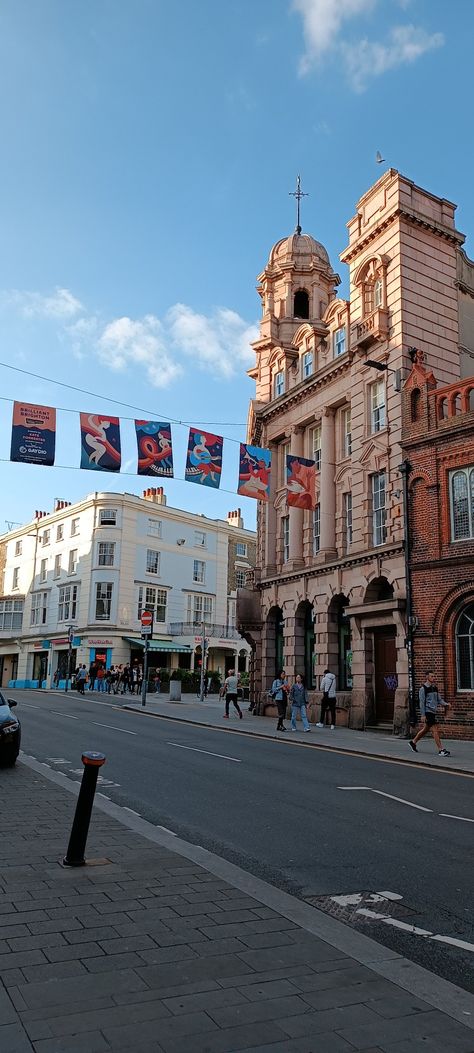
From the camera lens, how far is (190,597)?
5800 cm

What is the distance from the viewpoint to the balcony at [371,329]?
26.4 meters

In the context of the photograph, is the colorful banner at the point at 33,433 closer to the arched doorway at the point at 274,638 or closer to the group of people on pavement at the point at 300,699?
the group of people on pavement at the point at 300,699

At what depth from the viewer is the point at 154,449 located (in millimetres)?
20031

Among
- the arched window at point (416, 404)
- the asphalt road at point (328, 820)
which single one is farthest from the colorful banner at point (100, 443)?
the arched window at point (416, 404)

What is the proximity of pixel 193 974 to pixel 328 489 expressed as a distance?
85.8 feet

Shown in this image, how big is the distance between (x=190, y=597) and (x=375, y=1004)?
54315 millimetres

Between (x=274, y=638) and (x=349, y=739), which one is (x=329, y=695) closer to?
(x=349, y=739)

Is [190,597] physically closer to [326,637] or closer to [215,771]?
[326,637]

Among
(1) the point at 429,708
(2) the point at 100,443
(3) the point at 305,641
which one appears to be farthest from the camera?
(3) the point at 305,641

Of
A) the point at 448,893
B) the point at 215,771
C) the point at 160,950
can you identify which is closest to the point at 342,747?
the point at 215,771

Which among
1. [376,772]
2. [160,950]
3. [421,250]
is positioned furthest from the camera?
[421,250]

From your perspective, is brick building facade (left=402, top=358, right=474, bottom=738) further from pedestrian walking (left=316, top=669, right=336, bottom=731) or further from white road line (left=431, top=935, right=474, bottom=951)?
white road line (left=431, top=935, right=474, bottom=951)

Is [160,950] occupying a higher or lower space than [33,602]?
lower

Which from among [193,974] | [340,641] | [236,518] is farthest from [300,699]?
[236,518]
